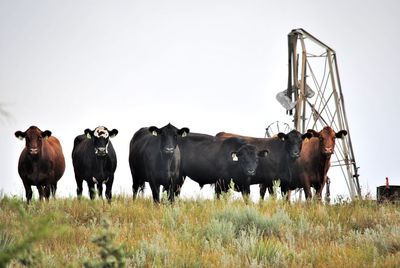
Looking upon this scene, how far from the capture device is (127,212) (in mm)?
11500

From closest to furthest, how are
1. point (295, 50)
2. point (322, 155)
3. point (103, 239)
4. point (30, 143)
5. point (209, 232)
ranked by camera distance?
point (103, 239), point (209, 232), point (30, 143), point (322, 155), point (295, 50)

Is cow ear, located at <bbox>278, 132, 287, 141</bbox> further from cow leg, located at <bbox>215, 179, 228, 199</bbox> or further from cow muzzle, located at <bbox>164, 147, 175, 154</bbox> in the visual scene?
cow muzzle, located at <bbox>164, 147, 175, 154</bbox>

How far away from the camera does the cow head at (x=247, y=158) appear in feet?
52.2

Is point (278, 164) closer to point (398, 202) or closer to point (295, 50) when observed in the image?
point (398, 202)

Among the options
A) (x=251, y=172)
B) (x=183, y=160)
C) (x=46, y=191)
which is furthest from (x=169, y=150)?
(x=183, y=160)

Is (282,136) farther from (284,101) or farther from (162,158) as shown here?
(284,101)

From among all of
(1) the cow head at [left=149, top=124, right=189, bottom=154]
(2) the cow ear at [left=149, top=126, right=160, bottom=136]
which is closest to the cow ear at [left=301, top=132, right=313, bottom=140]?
(1) the cow head at [left=149, top=124, right=189, bottom=154]

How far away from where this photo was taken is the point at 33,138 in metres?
15.0

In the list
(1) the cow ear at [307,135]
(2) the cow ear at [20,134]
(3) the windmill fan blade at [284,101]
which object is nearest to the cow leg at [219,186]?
(1) the cow ear at [307,135]

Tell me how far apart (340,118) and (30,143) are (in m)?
12.6

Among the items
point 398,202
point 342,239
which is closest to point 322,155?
point 398,202

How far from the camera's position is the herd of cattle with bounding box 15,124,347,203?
48.7 feet

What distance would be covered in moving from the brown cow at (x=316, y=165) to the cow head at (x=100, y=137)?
511 centimetres

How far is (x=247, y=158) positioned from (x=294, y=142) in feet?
5.08
